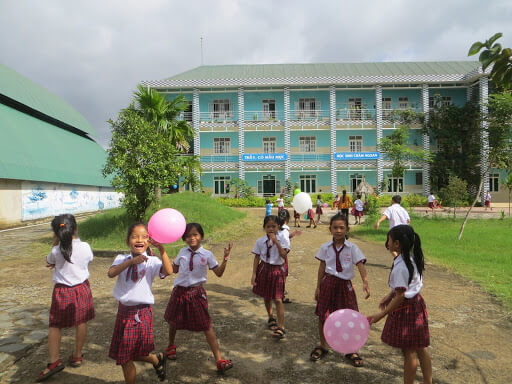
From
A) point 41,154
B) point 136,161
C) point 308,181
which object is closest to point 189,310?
point 136,161

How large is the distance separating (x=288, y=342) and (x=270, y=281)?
72cm

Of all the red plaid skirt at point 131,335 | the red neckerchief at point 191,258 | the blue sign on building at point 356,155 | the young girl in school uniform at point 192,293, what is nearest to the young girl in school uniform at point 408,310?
the young girl in school uniform at point 192,293

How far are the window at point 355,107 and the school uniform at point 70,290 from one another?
26652 mm

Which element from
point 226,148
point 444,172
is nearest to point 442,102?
point 444,172

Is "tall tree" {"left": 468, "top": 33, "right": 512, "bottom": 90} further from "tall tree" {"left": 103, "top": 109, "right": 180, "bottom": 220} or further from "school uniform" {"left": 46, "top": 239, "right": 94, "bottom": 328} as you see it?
"tall tree" {"left": 103, "top": 109, "right": 180, "bottom": 220}

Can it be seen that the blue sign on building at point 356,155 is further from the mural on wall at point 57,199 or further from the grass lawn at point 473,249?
the mural on wall at point 57,199

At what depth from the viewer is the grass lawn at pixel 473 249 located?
235 inches

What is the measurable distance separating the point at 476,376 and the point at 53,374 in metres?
3.99

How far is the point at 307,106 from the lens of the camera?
2780 cm

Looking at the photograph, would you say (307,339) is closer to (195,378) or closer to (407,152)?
(195,378)

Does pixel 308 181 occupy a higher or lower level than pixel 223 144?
lower

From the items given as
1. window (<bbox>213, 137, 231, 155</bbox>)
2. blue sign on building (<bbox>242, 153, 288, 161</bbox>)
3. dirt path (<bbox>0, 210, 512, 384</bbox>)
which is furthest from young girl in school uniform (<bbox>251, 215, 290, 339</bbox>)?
window (<bbox>213, 137, 231, 155</bbox>)

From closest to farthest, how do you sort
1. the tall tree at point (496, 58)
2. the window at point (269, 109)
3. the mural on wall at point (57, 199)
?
the tall tree at point (496, 58) → the mural on wall at point (57, 199) → the window at point (269, 109)

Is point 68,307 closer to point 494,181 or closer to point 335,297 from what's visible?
point 335,297
